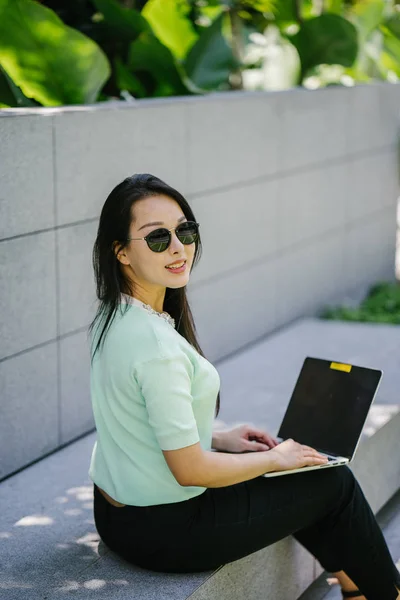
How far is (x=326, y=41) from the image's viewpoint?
7.43 m

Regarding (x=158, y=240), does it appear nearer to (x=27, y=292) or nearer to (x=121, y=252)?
(x=121, y=252)

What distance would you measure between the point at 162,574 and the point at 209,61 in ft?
14.1

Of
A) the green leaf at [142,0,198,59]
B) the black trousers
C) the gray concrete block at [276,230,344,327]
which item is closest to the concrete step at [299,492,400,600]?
the black trousers

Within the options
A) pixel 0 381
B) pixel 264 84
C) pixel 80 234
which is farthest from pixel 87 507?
pixel 264 84

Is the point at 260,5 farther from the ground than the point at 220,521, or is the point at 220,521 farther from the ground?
the point at 260,5

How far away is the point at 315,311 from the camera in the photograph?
755 centimetres

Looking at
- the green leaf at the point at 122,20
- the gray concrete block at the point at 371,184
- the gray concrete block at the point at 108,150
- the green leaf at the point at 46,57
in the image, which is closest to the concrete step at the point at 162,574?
the gray concrete block at the point at 108,150

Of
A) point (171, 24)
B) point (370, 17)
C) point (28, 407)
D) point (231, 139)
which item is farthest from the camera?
point (370, 17)

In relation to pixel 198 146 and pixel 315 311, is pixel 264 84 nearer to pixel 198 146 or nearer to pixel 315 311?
pixel 315 311

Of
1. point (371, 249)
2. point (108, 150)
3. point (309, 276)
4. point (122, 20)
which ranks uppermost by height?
point (122, 20)

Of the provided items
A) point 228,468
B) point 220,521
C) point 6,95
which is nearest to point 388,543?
point 220,521

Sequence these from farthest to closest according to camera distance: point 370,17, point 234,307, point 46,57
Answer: point 370,17, point 234,307, point 46,57

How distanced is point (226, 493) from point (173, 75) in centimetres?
365

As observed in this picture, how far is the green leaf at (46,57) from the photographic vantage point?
4.90m
